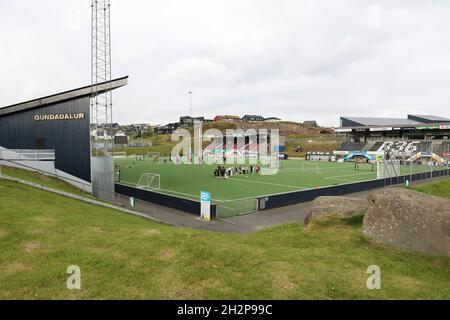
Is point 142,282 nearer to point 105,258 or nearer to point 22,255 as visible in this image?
point 105,258

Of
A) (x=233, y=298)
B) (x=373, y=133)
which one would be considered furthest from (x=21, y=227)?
(x=373, y=133)

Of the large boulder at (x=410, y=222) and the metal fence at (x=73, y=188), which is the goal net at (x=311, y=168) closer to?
the metal fence at (x=73, y=188)

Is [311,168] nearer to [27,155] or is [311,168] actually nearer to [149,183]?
[149,183]

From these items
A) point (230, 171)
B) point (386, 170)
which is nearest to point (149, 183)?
point (230, 171)

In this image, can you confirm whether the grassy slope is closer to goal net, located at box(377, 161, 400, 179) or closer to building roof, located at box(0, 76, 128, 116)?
building roof, located at box(0, 76, 128, 116)

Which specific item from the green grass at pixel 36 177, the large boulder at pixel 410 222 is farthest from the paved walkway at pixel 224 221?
the large boulder at pixel 410 222

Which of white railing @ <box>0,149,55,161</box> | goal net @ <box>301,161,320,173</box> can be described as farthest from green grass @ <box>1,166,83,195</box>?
goal net @ <box>301,161,320,173</box>

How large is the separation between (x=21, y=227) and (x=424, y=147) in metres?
87.2

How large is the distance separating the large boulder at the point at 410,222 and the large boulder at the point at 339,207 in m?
1.49

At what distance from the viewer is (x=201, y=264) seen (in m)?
8.40

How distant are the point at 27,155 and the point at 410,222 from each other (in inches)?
1107

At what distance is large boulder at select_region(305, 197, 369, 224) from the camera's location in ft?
40.3
